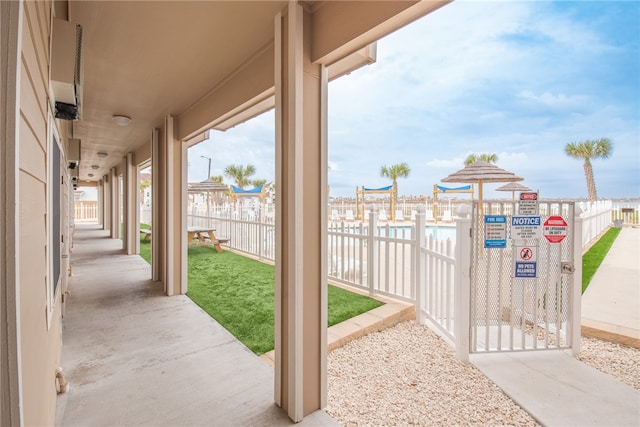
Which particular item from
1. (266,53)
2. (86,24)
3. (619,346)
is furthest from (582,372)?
(86,24)

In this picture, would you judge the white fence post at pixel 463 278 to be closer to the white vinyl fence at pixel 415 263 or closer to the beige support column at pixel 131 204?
the white vinyl fence at pixel 415 263

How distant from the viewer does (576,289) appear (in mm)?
2730

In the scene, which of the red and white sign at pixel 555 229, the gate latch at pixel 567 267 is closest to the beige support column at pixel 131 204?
the red and white sign at pixel 555 229

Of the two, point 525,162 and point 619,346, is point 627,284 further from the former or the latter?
point 525,162

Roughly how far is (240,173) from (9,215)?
34.9m

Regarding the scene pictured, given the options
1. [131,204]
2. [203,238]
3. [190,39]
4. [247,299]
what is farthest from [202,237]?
[190,39]

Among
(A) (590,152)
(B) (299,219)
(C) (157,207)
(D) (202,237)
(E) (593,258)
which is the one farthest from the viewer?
(A) (590,152)

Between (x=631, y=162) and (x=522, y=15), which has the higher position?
(x=522, y=15)

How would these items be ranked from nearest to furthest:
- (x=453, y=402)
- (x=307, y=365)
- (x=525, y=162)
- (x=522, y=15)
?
1. (x=307, y=365)
2. (x=453, y=402)
3. (x=522, y=15)
4. (x=525, y=162)

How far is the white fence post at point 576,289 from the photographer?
2709 mm

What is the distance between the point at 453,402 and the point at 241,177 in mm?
34126

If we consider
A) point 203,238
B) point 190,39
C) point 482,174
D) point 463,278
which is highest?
point 190,39

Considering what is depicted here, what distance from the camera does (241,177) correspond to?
34.4 metres

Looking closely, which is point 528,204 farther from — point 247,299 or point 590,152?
point 590,152
